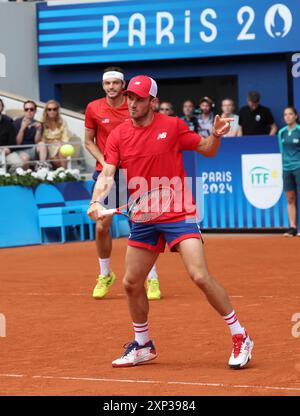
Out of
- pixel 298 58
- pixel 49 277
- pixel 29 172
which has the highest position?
pixel 298 58

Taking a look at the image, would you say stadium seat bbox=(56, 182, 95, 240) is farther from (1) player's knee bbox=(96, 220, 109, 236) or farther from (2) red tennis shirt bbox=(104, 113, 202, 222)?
(2) red tennis shirt bbox=(104, 113, 202, 222)

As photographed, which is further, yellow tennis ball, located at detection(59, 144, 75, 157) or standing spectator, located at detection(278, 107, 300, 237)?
yellow tennis ball, located at detection(59, 144, 75, 157)

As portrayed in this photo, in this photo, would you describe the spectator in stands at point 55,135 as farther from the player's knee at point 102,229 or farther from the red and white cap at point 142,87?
the red and white cap at point 142,87

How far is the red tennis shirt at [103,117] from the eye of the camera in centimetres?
1269

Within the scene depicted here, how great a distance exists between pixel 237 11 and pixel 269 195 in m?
4.24

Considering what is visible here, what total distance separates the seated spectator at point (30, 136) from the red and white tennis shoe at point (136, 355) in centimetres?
1217

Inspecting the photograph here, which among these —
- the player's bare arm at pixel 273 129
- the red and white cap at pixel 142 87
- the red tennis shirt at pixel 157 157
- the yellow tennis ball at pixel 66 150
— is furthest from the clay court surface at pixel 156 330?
the player's bare arm at pixel 273 129

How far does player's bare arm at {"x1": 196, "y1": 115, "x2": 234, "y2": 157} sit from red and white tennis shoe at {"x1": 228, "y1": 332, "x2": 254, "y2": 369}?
1.38m

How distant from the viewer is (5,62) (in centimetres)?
2430

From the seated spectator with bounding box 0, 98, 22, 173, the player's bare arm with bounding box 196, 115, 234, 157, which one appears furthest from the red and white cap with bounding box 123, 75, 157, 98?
the seated spectator with bounding box 0, 98, 22, 173

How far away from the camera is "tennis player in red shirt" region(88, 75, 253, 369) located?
28.0 ft

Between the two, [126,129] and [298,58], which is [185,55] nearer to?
[298,58]

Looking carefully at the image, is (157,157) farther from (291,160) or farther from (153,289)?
(291,160)

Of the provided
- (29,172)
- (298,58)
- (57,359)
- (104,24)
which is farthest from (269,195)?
(57,359)
